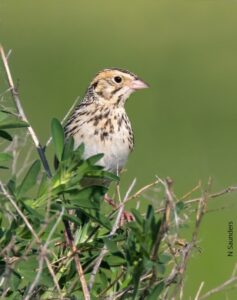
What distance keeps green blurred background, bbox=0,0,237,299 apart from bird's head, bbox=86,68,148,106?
1080 millimetres

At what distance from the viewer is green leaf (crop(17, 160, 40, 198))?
8.43ft

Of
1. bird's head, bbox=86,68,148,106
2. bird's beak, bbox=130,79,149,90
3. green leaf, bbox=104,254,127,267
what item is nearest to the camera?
green leaf, bbox=104,254,127,267

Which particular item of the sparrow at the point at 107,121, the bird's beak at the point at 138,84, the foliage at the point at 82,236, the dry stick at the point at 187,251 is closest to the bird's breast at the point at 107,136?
the sparrow at the point at 107,121

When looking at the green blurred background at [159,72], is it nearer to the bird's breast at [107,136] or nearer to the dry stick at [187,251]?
the bird's breast at [107,136]

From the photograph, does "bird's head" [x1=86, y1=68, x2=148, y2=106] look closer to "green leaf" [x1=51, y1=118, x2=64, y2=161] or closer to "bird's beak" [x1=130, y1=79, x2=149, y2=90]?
"bird's beak" [x1=130, y1=79, x2=149, y2=90]

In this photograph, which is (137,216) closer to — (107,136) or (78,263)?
(78,263)

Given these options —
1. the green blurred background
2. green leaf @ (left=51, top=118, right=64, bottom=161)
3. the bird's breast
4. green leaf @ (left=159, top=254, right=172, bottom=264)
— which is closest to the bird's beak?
the bird's breast

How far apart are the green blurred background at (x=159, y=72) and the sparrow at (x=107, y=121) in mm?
1101

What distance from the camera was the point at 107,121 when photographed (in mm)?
4227

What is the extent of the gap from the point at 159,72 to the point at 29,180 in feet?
27.3

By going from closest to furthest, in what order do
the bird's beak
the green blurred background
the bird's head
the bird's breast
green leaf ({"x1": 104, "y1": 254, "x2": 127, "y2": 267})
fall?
green leaf ({"x1": 104, "y1": 254, "x2": 127, "y2": 267}) → the bird's breast → the bird's beak → the bird's head → the green blurred background

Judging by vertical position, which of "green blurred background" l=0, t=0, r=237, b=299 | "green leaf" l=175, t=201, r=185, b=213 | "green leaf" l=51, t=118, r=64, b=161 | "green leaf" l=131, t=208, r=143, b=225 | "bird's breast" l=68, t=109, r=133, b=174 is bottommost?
"green blurred background" l=0, t=0, r=237, b=299

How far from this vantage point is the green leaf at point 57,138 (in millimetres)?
2686

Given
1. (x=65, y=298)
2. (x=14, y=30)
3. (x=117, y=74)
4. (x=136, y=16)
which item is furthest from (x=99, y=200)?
(x=136, y=16)
